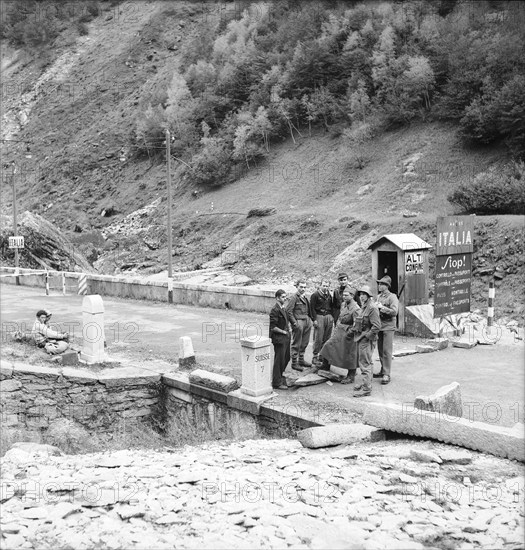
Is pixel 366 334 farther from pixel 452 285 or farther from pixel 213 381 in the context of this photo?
pixel 452 285

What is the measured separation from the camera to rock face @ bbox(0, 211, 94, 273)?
29.9 meters

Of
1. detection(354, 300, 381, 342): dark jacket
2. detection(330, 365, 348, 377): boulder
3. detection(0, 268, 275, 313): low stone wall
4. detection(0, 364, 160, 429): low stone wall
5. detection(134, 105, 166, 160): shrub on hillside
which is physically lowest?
detection(0, 364, 160, 429): low stone wall

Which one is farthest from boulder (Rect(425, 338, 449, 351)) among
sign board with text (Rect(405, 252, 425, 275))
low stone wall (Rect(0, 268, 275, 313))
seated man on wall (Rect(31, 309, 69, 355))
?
seated man on wall (Rect(31, 309, 69, 355))

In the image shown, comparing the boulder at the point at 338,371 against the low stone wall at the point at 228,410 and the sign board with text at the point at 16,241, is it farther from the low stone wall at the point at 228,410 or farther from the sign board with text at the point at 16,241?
the sign board with text at the point at 16,241

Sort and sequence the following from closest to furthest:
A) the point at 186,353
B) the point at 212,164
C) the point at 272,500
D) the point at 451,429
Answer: the point at 272,500 < the point at 451,429 < the point at 186,353 < the point at 212,164

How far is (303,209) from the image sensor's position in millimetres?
31547

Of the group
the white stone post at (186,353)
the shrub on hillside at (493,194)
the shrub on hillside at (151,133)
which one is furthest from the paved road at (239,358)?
the shrub on hillside at (151,133)

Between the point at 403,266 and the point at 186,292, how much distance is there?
26.7 ft

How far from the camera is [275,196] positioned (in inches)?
1339

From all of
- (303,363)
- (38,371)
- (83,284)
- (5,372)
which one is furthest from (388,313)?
(83,284)

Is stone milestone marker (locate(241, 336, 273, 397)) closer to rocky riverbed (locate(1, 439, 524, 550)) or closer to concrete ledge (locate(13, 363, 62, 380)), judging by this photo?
rocky riverbed (locate(1, 439, 524, 550))

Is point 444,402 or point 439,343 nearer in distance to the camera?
point 444,402

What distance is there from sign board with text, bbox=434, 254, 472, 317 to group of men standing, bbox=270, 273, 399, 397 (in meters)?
2.36

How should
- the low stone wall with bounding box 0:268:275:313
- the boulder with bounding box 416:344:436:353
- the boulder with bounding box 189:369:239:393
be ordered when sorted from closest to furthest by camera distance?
the boulder with bounding box 189:369:239:393
the boulder with bounding box 416:344:436:353
the low stone wall with bounding box 0:268:275:313
